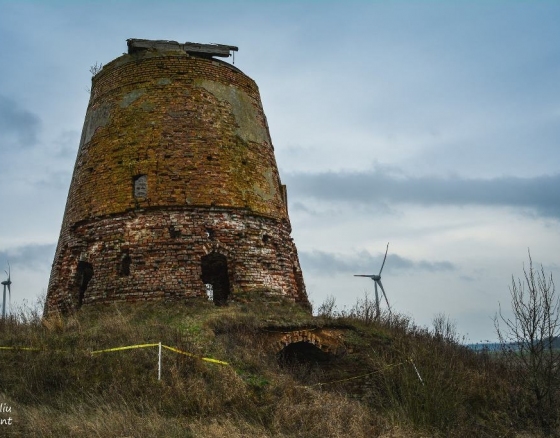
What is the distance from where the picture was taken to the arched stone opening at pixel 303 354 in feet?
33.5

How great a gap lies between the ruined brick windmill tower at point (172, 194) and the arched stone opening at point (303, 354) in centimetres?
143

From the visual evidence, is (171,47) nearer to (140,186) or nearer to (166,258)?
(140,186)

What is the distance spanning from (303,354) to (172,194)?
4179mm

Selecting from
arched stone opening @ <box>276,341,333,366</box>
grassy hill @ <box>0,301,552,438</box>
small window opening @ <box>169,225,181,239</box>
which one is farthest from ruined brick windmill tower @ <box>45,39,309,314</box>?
arched stone opening @ <box>276,341,333,366</box>

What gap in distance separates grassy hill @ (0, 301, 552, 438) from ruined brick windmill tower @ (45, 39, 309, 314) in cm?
80

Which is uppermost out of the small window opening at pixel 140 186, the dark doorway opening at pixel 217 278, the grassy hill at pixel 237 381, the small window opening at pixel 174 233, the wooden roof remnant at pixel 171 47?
the wooden roof remnant at pixel 171 47

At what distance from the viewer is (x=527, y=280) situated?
31.3 feet

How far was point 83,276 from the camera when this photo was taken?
39.2 feet

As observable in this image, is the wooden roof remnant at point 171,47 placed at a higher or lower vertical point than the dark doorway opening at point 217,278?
higher

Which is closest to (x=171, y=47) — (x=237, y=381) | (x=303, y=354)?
(x=303, y=354)

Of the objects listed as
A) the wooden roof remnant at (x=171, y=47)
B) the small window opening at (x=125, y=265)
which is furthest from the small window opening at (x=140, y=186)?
the wooden roof remnant at (x=171, y=47)

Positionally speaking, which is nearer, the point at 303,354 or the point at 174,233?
the point at 303,354

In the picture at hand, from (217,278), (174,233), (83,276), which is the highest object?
(174,233)

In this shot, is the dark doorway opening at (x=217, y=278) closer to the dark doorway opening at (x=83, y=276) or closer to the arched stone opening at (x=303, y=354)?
the arched stone opening at (x=303, y=354)
